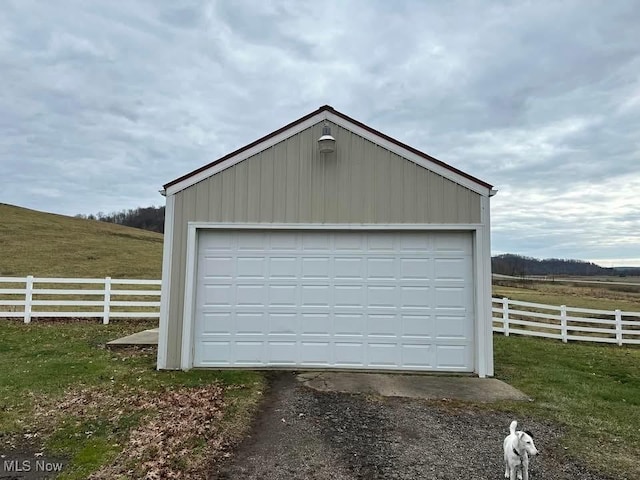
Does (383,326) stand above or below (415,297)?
below

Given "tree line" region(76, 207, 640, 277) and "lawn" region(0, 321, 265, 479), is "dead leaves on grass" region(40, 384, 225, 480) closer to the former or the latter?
"lawn" region(0, 321, 265, 479)

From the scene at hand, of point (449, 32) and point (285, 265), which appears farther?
point (449, 32)

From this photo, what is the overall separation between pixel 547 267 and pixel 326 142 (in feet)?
159

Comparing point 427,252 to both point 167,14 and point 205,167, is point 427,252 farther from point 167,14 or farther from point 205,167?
point 167,14

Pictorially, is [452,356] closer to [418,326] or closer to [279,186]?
[418,326]

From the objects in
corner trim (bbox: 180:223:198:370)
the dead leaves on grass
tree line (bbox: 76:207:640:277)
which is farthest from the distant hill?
the dead leaves on grass

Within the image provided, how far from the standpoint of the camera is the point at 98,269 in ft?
75.3

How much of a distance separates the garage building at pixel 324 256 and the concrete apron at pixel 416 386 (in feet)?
1.30

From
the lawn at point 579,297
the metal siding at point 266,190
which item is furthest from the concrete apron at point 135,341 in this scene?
the lawn at point 579,297

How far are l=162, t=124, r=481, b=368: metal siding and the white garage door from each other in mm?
346

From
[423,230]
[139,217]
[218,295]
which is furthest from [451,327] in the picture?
[139,217]

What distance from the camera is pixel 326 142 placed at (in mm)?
7129

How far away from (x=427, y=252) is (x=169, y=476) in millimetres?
5324

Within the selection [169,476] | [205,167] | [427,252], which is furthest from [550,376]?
[205,167]
